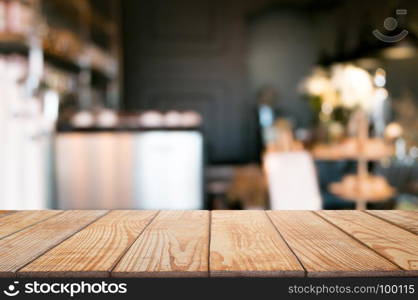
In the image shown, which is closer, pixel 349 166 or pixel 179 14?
pixel 349 166

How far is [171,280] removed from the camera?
55cm

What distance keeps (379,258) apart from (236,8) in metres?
5.53

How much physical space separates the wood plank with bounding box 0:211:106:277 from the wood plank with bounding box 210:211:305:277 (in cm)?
22

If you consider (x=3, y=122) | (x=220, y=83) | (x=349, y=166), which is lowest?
(x=349, y=166)

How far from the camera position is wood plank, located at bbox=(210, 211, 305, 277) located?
564 millimetres

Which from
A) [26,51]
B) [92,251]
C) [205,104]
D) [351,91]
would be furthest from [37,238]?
[205,104]

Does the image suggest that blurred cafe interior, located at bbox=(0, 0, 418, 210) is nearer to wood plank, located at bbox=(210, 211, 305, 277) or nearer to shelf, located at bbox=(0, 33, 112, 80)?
shelf, located at bbox=(0, 33, 112, 80)

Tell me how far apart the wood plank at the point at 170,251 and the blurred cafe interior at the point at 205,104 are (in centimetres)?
96

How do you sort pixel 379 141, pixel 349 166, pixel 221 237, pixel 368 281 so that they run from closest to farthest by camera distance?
pixel 368 281, pixel 221 237, pixel 379 141, pixel 349 166

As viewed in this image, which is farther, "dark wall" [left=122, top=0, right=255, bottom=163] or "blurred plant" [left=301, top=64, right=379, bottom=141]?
→ "dark wall" [left=122, top=0, right=255, bottom=163]

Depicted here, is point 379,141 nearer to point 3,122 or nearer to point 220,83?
point 3,122

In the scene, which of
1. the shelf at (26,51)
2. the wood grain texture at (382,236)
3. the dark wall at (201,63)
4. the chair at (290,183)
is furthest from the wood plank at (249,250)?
the dark wall at (201,63)

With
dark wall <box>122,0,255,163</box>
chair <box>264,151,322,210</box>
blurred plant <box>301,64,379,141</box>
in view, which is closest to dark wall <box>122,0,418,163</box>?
dark wall <box>122,0,255,163</box>

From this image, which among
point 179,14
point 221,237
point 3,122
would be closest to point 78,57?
point 3,122
